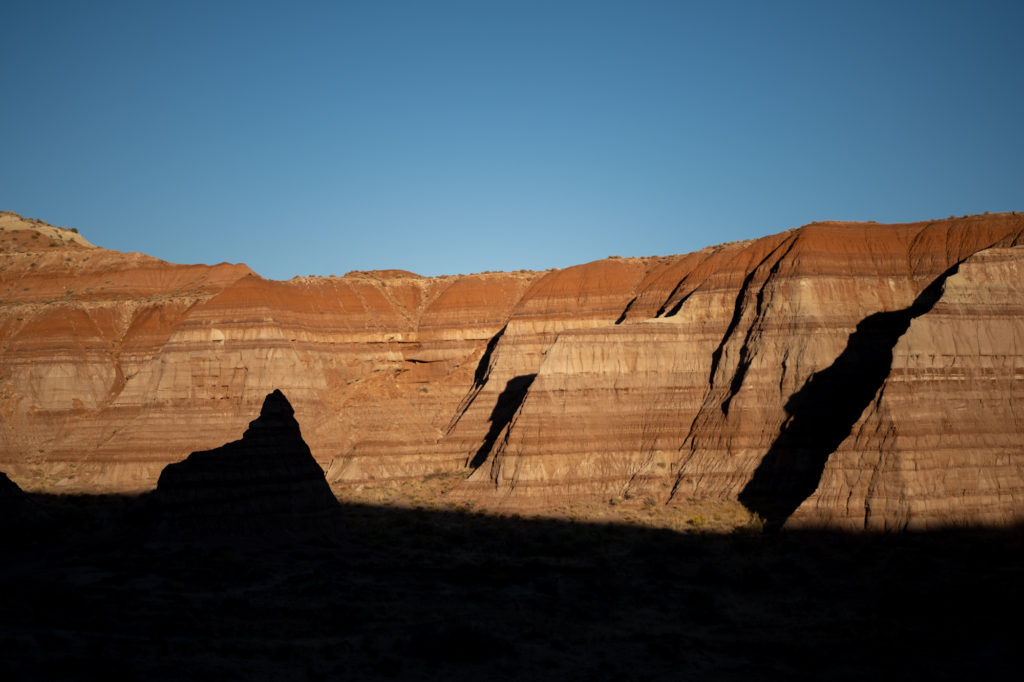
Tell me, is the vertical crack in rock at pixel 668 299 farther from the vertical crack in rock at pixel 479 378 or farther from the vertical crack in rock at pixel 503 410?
the vertical crack in rock at pixel 479 378

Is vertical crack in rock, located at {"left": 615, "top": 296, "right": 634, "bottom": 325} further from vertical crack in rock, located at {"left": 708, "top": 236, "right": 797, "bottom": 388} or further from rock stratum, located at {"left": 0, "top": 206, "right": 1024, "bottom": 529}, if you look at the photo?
vertical crack in rock, located at {"left": 708, "top": 236, "right": 797, "bottom": 388}

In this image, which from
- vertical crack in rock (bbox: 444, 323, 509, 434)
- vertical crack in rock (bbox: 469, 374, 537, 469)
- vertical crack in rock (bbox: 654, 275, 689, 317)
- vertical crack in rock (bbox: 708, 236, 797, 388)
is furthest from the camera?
vertical crack in rock (bbox: 444, 323, 509, 434)

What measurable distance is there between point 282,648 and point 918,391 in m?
30.1

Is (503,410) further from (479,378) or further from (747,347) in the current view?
(747,347)

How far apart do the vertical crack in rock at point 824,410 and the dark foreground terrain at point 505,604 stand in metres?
4.60

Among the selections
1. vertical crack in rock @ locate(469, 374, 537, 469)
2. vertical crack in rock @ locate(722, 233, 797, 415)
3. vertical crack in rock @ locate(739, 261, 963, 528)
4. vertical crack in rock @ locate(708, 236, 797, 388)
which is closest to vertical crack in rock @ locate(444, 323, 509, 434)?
vertical crack in rock @ locate(469, 374, 537, 469)

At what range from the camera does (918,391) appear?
133 ft

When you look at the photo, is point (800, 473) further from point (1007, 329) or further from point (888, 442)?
point (1007, 329)

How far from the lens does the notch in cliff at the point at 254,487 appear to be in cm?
3566

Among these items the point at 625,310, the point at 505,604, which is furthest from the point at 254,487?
the point at 625,310

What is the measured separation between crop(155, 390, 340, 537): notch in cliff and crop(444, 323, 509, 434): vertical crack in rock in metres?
24.4

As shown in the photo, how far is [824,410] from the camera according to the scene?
4609 centimetres

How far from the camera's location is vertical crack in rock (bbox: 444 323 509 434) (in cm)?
6520

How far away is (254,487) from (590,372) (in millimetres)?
22700
